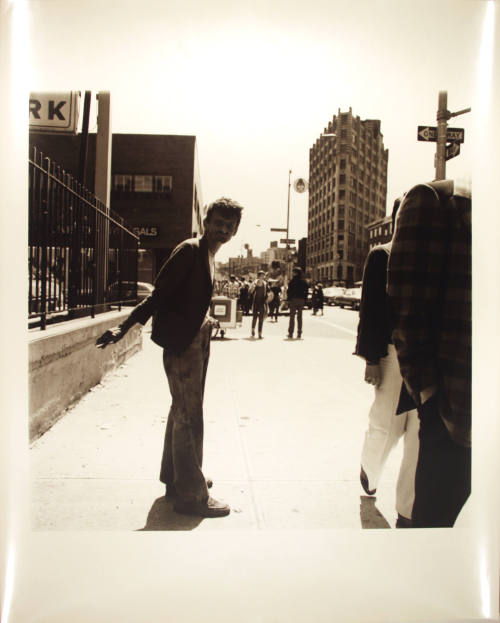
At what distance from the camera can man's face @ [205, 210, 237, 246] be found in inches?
104

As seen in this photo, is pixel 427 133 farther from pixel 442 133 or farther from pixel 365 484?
pixel 365 484

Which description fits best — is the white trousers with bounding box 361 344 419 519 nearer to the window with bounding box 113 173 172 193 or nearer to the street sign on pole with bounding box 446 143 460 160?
the street sign on pole with bounding box 446 143 460 160

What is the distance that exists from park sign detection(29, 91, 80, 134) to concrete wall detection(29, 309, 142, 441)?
1.51 m

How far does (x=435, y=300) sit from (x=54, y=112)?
271cm

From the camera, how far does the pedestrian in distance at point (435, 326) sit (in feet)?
6.37

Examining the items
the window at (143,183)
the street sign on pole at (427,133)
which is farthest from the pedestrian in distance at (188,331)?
the window at (143,183)

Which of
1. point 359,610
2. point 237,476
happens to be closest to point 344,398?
point 237,476

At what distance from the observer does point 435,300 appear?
1979mm

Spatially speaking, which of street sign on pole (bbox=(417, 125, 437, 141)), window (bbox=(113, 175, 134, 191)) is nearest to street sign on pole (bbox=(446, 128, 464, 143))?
street sign on pole (bbox=(417, 125, 437, 141))

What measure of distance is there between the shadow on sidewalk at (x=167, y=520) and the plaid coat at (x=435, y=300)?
1.38 m
